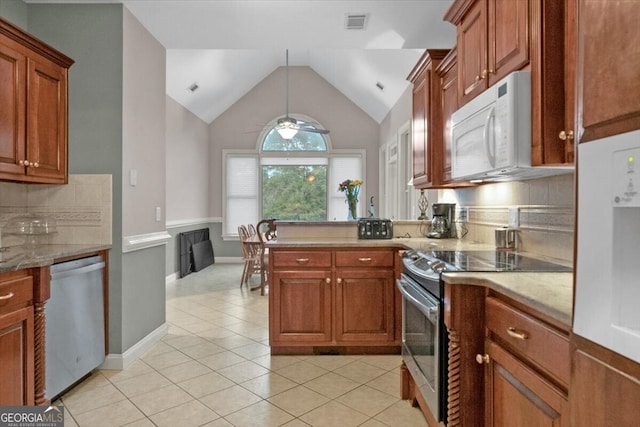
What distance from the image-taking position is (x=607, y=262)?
0.73 metres

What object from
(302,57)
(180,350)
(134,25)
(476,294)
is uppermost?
(302,57)

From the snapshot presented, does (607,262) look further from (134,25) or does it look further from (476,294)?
(134,25)

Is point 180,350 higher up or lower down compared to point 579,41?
lower down

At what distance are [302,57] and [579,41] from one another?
24.4ft

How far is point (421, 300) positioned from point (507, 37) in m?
1.31

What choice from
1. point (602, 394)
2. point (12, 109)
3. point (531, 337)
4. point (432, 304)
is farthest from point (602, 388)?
point (12, 109)

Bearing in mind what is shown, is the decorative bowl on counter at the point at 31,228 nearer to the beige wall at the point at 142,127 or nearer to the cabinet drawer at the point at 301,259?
the beige wall at the point at 142,127

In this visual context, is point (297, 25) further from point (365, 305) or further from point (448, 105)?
point (365, 305)

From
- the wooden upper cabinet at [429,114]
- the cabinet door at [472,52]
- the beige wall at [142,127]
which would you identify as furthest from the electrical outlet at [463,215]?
the beige wall at [142,127]

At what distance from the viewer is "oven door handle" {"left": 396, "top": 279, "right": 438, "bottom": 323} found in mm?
1707

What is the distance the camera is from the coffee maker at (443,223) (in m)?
3.28

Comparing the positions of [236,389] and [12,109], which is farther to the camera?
[236,389]

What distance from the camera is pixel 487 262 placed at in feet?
5.95

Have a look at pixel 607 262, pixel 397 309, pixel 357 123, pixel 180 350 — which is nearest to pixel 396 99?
pixel 357 123
